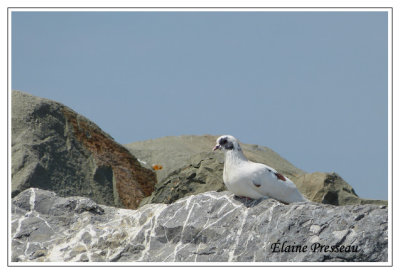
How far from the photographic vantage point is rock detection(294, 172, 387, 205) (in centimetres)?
1869

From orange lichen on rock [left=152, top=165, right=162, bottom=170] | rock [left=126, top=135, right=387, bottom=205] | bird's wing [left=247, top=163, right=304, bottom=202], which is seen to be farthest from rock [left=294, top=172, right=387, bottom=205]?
orange lichen on rock [left=152, top=165, right=162, bottom=170]

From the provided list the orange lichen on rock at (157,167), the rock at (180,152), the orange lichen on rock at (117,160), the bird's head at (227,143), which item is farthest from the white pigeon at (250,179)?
the orange lichen on rock at (157,167)

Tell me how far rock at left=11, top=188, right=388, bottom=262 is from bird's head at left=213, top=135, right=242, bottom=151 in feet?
2.88

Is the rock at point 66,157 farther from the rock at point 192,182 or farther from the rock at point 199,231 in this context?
the rock at point 199,231

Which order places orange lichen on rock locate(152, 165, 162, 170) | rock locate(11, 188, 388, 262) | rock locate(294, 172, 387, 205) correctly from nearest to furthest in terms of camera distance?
rock locate(11, 188, 388, 262), rock locate(294, 172, 387, 205), orange lichen on rock locate(152, 165, 162, 170)

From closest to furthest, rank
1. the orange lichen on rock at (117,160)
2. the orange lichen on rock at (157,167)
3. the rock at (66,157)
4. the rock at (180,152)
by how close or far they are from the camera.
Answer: the rock at (66,157), the orange lichen on rock at (117,160), the orange lichen on rock at (157,167), the rock at (180,152)

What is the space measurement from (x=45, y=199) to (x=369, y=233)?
6.23m

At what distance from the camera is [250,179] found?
13.5 m

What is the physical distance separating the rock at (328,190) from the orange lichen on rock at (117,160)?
173 inches

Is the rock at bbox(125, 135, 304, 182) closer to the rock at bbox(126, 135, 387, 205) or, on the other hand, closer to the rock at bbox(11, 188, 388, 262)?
the rock at bbox(126, 135, 387, 205)

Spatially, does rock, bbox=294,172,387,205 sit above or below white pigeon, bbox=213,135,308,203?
below

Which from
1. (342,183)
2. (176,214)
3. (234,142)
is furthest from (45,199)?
(342,183)

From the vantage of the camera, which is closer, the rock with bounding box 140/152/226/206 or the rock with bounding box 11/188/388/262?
the rock with bounding box 11/188/388/262

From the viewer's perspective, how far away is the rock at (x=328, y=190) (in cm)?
1869
